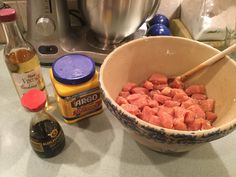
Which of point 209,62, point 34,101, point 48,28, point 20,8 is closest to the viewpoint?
point 34,101

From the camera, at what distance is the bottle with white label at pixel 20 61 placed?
0.46 m

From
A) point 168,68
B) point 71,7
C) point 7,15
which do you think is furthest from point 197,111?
point 71,7

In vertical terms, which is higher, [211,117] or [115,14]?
[115,14]

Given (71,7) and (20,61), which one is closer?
(20,61)

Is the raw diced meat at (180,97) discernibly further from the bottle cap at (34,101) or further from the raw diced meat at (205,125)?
the bottle cap at (34,101)

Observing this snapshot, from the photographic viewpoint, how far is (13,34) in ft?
A: 1.50

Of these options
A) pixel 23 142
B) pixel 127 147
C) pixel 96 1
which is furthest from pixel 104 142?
pixel 96 1

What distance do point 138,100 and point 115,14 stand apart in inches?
7.2

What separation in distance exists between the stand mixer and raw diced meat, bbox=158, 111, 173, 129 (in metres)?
0.22

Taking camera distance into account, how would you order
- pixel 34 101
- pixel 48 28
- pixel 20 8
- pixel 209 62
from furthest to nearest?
pixel 20 8, pixel 48 28, pixel 209 62, pixel 34 101

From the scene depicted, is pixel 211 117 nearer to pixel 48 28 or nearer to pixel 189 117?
pixel 189 117

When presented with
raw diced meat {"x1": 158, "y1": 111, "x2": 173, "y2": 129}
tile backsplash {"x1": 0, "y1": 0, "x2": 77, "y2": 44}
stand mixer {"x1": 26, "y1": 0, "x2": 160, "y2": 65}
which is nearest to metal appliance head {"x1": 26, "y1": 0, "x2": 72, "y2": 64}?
stand mixer {"x1": 26, "y1": 0, "x2": 160, "y2": 65}

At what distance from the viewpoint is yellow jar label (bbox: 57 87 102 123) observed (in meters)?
0.46

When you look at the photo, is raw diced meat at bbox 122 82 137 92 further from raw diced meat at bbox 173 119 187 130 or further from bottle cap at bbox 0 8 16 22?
bottle cap at bbox 0 8 16 22
